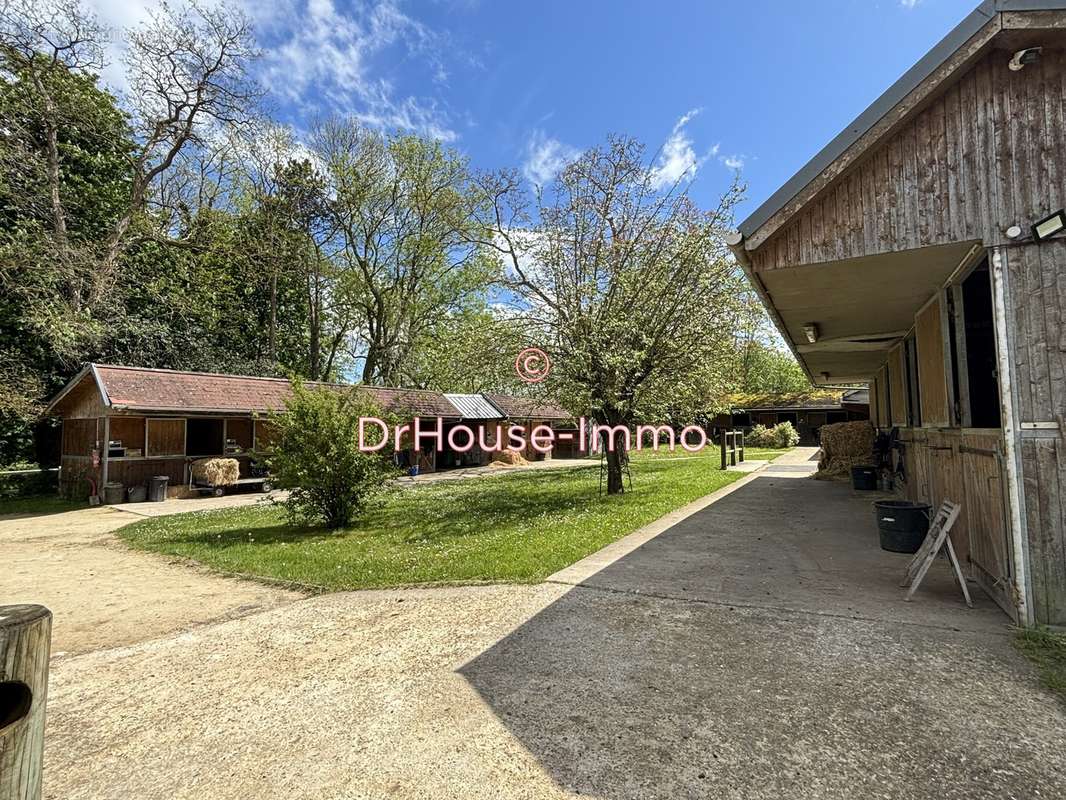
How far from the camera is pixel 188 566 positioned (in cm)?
763

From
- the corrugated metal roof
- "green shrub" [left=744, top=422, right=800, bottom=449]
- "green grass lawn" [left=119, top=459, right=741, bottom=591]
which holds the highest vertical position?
the corrugated metal roof

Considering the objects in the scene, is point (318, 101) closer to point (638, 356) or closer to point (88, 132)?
point (88, 132)

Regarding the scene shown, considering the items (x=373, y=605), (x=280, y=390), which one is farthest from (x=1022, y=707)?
(x=280, y=390)

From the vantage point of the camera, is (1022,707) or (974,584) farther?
(974,584)

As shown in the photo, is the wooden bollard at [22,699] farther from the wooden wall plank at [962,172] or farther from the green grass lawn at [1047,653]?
the wooden wall plank at [962,172]

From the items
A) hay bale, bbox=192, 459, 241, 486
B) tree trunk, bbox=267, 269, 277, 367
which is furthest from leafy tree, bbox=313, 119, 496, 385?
hay bale, bbox=192, 459, 241, 486

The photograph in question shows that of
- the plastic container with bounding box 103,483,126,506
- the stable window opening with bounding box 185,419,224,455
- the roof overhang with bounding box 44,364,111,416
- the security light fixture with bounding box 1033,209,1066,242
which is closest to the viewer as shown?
the security light fixture with bounding box 1033,209,1066,242

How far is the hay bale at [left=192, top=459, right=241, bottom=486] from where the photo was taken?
1681cm

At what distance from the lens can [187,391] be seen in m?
17.5

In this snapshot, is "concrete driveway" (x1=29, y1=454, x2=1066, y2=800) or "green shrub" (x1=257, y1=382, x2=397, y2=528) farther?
"green shrub" (x1=257, y1=382, x2=397, y2=528)

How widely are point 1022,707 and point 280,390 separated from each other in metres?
21.4

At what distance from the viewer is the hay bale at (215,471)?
16.8 metres

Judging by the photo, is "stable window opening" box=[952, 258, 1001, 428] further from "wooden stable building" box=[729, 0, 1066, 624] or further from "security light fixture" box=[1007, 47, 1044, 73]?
"security light fixture" box=[1007, 47, 1044, 73]

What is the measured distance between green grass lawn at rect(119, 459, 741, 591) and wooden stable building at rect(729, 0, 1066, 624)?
4.39 m
